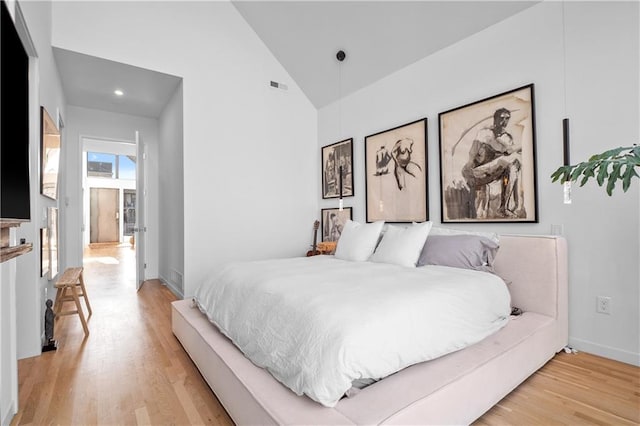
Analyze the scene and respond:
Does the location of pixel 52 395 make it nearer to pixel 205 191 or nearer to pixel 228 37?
pixel 205 191

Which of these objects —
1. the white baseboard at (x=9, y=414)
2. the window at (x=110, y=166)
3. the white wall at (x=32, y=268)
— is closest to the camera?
the white baseboard at (x=9, y=414)

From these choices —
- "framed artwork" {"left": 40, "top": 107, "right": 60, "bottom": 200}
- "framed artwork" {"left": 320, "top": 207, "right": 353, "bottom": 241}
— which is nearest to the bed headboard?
"framed artwork" {"left": 320, "top": 207, "right": 353, "bottom": 241}

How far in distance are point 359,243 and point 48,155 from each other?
306cm

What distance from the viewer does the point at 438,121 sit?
3.41 metres

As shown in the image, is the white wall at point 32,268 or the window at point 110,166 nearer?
the white wall at point 32,268

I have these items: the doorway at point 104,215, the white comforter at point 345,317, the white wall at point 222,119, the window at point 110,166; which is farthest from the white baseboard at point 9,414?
the doorway at point 104,215

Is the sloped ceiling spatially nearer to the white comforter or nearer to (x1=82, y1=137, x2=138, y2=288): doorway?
the white comforter

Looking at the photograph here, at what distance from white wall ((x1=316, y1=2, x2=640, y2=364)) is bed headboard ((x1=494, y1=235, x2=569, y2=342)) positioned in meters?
0.18

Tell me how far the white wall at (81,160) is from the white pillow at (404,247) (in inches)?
168

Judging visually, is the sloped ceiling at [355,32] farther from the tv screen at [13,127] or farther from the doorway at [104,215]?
the doorway at [104,215]

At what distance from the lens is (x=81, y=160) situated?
193 inches

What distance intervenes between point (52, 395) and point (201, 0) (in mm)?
4366

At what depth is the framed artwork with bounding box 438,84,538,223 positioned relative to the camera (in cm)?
272

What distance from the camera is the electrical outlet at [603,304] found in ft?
7.55
